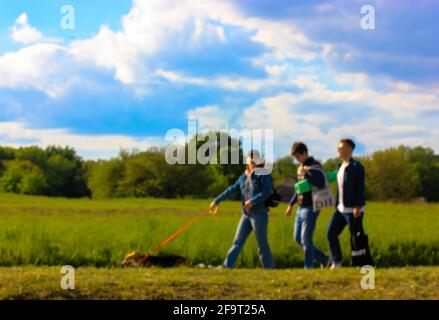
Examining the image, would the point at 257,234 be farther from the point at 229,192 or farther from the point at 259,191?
the point at 229,192

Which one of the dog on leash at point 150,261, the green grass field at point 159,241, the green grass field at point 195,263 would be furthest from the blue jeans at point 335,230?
the green grass field at point 159,241

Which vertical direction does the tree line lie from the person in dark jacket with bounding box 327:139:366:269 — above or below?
above

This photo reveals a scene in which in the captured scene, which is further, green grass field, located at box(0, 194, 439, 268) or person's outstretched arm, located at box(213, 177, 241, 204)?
green grass field, located at box(0, 194, 439, 268)

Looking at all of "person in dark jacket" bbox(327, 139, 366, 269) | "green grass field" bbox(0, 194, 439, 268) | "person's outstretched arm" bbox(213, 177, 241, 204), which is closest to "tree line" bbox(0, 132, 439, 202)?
"green grass field" bbox(0, 194, 439, 268)

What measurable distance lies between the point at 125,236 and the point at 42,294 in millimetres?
8189

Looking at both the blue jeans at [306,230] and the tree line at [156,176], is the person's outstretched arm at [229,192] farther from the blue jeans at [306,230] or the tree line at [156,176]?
the tree line at [156,176]

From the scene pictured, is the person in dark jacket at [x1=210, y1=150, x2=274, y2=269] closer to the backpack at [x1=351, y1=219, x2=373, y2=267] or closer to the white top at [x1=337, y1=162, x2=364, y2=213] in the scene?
the white top at [x1=337, y1=162, x2=364, y2=213]

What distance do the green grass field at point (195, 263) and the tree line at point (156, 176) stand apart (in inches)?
1768

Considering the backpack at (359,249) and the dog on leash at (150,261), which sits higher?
the backpack at (359,249)

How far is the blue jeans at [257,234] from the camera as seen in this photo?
1046 cm

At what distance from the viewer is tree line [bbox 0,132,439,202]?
6606 centimetres

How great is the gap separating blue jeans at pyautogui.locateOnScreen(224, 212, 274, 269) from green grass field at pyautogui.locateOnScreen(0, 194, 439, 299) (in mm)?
600
